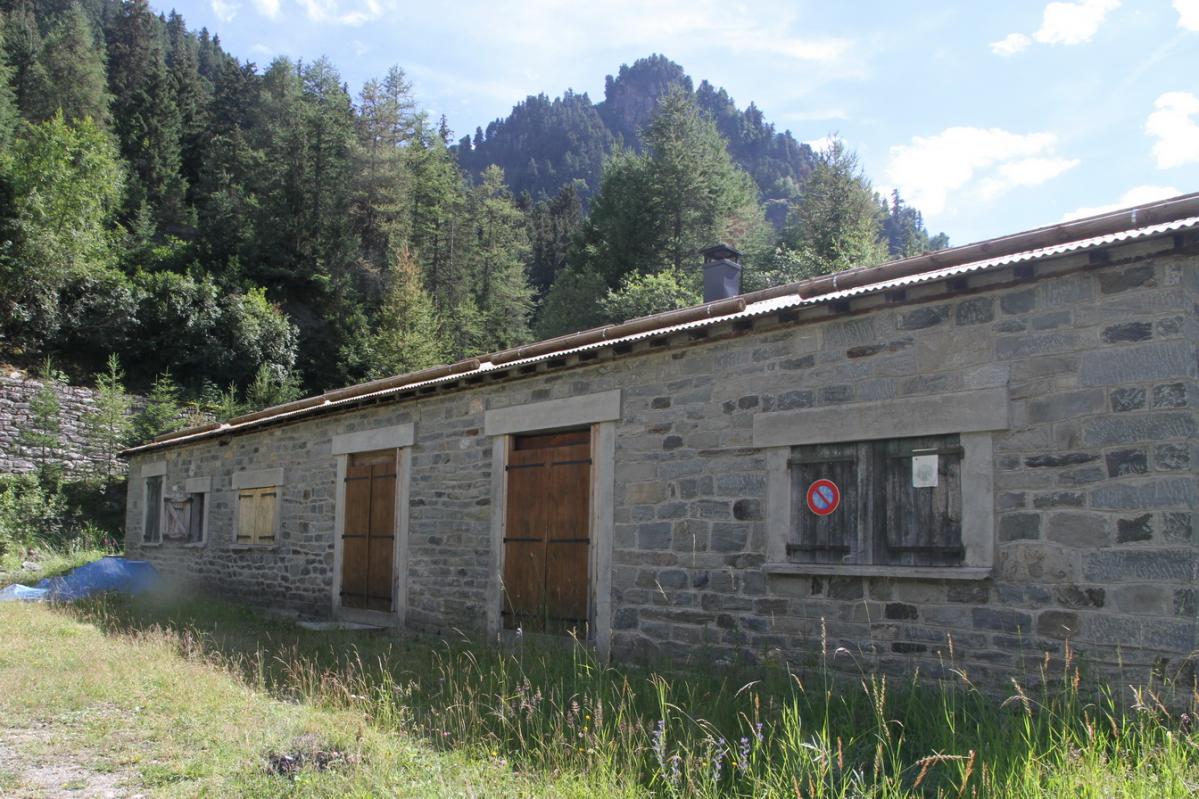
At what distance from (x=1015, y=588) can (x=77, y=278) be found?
27.7 m

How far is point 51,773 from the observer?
4.57 m

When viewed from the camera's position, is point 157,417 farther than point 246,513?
Yes

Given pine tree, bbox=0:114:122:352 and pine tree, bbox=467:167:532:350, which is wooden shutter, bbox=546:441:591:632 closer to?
pine tree, bbox=0:114:122:352

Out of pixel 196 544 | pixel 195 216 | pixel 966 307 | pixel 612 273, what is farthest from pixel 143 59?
pixel 966 307

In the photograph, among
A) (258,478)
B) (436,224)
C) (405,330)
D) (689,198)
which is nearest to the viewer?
(258,478)

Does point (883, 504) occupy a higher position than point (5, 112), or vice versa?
point (5, 112)

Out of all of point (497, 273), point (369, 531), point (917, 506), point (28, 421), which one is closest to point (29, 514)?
point (28, 421)

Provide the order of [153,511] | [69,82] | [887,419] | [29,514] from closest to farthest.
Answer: [887,419] < [153,511] < [29,514] < [69,82]

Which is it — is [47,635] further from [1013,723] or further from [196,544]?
[1013,723]

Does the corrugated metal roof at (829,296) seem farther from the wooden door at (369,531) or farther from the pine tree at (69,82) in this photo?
Result: the pine tree at (69,82)

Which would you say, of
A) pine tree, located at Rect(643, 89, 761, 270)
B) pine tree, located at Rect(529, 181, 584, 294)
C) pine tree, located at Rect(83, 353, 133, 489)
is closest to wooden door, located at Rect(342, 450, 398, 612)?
pine tree, located at Rect(83, 353, 133, 489)

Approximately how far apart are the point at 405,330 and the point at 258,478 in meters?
18.5

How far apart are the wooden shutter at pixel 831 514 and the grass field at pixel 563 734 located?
32.4 inches

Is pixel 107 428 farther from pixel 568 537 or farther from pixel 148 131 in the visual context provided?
pixel 148 131
